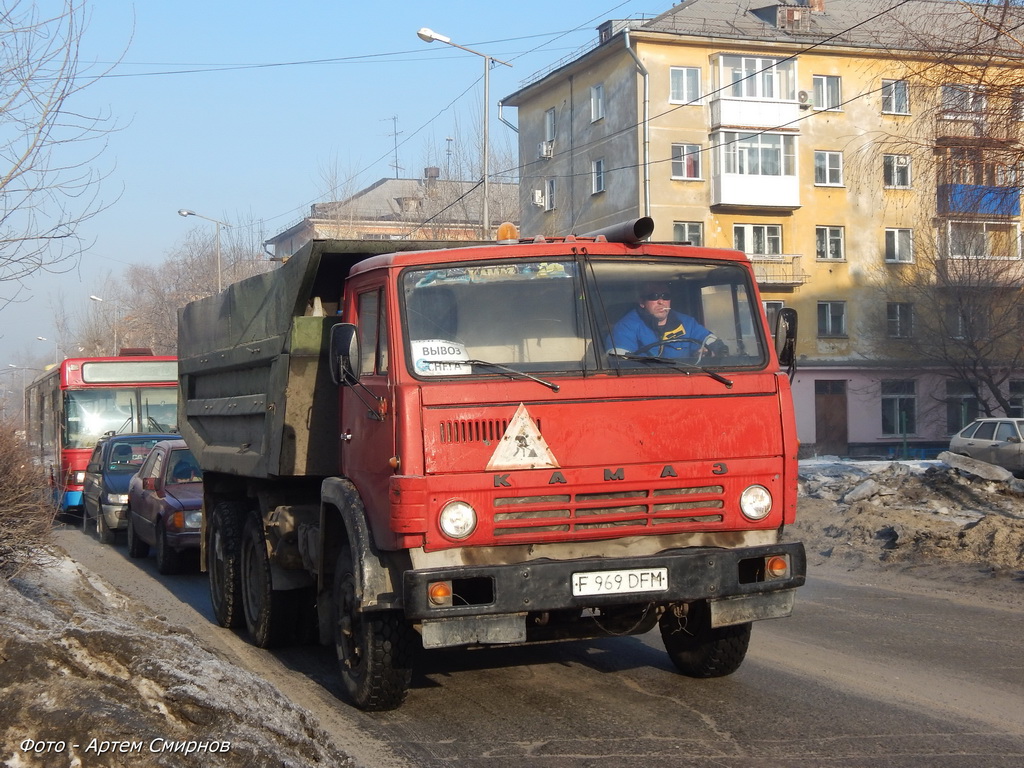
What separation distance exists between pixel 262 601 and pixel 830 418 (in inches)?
1550

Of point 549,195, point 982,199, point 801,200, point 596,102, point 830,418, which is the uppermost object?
point 596,102

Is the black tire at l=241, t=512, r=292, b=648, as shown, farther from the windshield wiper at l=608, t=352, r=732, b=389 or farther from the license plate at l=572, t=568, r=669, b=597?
the windshield wiper at l=608, t=352, r=732, b=389

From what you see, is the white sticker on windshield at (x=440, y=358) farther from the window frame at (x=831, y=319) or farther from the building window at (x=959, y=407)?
the building window at (x=959, y=407)

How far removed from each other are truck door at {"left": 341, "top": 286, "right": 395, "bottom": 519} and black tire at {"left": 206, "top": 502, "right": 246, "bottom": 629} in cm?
286

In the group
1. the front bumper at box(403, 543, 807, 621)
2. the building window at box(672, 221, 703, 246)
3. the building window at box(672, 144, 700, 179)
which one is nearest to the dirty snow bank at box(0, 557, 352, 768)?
the front bumper at box(403, 543, 807, 621)

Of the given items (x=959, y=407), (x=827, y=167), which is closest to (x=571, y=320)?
(x=959, y=407)

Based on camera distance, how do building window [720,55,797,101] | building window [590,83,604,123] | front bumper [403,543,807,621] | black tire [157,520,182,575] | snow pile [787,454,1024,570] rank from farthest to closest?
building window [590,83,604,123], building window [720,55,797,101], black tire [157,520,182,575], snow pile [787,454,1024,570], front bumper [403,543,807,621]

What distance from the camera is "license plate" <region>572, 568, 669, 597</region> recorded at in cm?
555

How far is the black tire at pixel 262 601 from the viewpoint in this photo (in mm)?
7965

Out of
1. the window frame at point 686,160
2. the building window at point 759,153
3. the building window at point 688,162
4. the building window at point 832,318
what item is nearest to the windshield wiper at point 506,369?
the window frame at point 686,160

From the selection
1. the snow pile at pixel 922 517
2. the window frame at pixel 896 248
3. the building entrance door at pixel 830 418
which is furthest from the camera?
the window frame at pixel 896 248

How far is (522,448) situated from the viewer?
5.57 m

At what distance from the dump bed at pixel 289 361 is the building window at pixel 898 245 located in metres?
41.5

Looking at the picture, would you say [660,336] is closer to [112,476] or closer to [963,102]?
[963,102]
